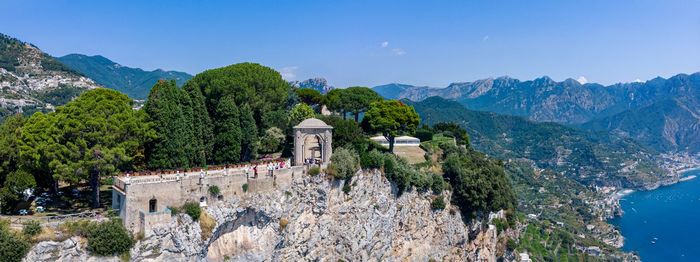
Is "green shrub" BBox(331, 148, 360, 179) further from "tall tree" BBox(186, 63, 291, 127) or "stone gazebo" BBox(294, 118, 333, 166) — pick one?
"tall tree" BBox(186, 63, 291, 127)

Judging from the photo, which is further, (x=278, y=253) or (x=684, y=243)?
(x=684, y=243)

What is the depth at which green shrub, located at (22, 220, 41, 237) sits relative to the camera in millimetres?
27281

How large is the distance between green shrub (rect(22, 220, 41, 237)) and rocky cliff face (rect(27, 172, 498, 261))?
40.0 inches

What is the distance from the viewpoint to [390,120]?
57562 mm

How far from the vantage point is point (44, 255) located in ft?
89.4

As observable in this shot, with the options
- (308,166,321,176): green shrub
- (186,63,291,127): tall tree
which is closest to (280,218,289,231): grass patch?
(308,166,321,176): green shrub

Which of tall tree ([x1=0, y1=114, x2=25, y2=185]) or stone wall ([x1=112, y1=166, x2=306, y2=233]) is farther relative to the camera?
tall tree ([x1=0, y1=114, x2=25, y2=185])

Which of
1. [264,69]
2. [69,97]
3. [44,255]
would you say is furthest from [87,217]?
[69,97]

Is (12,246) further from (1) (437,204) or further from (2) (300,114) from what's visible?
(1) (437,204)

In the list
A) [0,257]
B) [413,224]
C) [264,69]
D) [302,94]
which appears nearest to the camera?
[0,257]

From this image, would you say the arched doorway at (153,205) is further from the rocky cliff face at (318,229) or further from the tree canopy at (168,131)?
the tree canopy at (168,131)

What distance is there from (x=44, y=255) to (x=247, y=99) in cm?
2501

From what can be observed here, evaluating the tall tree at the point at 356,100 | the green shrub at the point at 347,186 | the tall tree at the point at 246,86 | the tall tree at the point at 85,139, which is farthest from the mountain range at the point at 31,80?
the green shrub at the point at 347,186

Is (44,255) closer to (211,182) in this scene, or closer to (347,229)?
(211,182)
